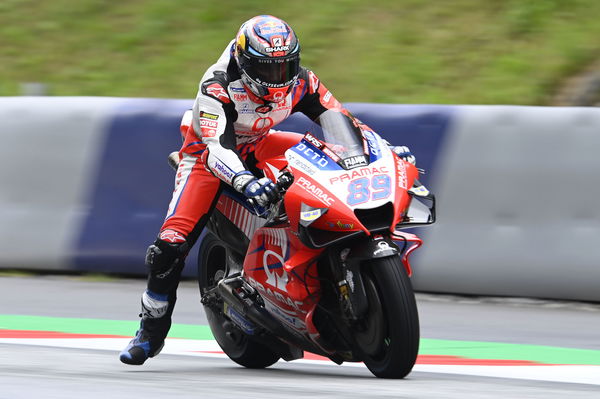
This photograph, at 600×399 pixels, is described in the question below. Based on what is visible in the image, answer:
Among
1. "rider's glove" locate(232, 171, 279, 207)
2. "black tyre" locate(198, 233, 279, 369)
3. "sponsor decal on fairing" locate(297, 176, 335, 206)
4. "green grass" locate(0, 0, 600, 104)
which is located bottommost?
"green grass" locate(0, 0, 600, 104)

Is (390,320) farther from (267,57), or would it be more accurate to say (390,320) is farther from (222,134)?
(267,57)

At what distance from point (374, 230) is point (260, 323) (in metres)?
1.00

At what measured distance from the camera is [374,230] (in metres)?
5.16

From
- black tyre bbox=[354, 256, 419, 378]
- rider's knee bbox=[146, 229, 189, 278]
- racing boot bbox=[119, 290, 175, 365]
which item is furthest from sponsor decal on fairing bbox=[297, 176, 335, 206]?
racing boot bbox=[119, 290, 175, 365]

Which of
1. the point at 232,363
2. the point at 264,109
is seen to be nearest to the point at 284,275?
the point at 264,109

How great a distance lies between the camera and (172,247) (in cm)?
609

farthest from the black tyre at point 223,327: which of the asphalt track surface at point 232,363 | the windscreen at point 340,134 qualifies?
the windscreen at point 340,134

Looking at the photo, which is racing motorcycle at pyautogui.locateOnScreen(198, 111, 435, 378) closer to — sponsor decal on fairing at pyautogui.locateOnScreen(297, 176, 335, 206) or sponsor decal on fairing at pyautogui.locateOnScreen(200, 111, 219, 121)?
sponsor decal on fairing at pyautogui.locateOnScreen(297, 176, 335, 206)

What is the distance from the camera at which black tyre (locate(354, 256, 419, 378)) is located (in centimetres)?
495

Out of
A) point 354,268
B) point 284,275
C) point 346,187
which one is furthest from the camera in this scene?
point 284,275

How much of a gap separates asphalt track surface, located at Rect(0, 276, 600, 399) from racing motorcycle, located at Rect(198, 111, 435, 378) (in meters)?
0.20

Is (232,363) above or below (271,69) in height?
below

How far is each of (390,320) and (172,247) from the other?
61.0 inches

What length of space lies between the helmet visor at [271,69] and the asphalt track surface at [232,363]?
1.45 metres
